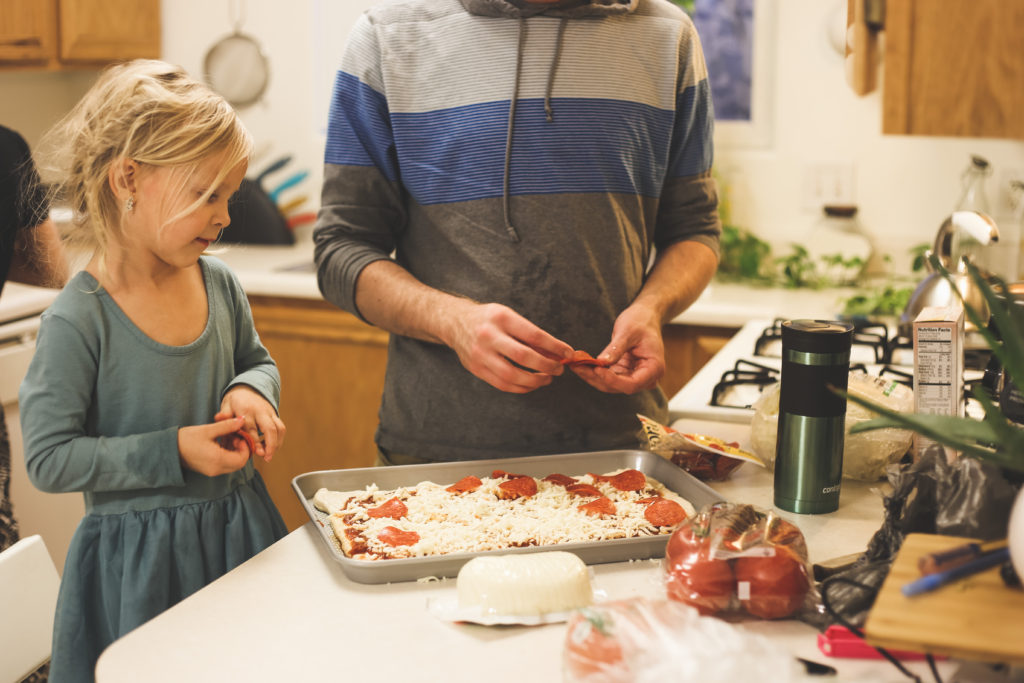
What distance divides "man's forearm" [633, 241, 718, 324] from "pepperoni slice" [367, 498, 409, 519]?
1.64 ft

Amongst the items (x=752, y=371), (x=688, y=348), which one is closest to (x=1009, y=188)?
(x=688, y=348)

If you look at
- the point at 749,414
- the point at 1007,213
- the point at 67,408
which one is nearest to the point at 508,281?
the point at 749,414

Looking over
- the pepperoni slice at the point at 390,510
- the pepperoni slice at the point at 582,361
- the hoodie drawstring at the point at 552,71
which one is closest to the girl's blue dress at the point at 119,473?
the pepperoni slice at the point at 390,510

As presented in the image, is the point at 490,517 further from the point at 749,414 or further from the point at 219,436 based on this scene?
the point at 749,414

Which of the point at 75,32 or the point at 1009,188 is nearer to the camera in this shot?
the point at 1009,188

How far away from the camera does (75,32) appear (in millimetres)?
3098

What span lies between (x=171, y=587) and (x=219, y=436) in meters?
0.21

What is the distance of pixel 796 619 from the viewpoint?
926mm

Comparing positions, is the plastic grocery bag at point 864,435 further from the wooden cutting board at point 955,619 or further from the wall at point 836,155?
the wall at point 836,155

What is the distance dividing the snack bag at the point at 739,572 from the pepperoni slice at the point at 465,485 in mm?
323

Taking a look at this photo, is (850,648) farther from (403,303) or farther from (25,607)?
(25,607)

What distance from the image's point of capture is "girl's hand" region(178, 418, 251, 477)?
1229 millimetres

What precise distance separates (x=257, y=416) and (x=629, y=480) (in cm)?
51

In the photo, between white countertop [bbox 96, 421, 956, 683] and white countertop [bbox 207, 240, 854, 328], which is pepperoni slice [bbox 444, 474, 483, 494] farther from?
white countertop [bbox 207, 240, 854, 328]
